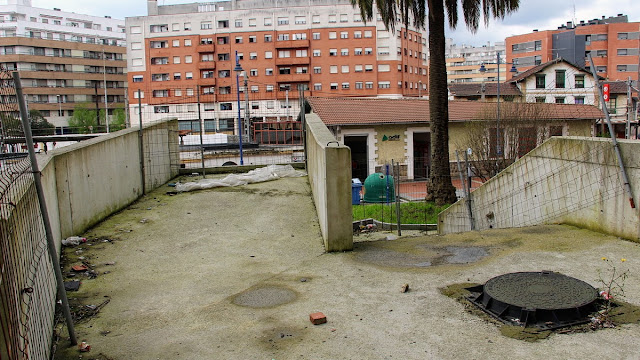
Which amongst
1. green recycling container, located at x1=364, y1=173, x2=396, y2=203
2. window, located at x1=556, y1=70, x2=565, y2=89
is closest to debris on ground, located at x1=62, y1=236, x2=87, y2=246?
green recycling container, located at x1=364, y1=173, x2=396, y2=203

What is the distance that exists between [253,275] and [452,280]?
8.22 feet

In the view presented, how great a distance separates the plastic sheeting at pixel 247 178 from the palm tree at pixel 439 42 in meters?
4.88

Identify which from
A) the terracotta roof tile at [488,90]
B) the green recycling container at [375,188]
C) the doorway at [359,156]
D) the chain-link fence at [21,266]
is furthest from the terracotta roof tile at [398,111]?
the chain-link fence at [21,266]

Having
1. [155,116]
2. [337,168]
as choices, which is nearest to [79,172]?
[337,168]

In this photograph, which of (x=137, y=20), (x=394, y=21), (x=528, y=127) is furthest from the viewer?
(x=137, y=20)

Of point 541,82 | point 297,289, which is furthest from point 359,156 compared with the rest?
point 297,289

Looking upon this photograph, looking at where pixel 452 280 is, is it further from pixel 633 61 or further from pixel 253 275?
pixel 633 61

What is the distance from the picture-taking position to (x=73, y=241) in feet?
26.0

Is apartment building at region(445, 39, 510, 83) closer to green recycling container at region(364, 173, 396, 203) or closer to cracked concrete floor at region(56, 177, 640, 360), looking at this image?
green recycling container at region(364, 173, 396, 203)

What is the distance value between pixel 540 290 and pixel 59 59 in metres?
92.5

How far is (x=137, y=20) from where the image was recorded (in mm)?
74875

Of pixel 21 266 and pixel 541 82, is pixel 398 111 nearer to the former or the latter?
pixel 541 82

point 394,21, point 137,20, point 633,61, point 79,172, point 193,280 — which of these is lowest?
Result: point 193,280

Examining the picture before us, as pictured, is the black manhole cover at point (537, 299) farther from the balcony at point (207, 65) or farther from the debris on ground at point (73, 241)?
the balcony at point (207, 65)
